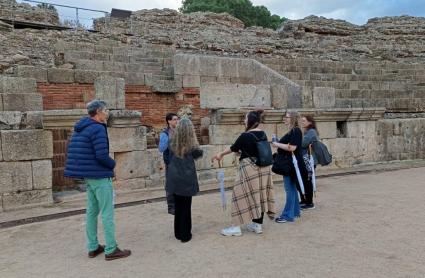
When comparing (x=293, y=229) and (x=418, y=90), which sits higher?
(x=418, y=90)

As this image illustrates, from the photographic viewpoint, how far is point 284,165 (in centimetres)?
532

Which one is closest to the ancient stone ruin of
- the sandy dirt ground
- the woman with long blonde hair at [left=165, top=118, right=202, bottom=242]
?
the sandy dirt ground

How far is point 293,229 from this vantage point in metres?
4.85

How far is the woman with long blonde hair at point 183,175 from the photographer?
452cm

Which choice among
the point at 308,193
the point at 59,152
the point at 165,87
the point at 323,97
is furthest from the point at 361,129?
the point at 59,152

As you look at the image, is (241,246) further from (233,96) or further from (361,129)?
(361,129)

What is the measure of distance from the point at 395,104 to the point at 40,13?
14986 mm

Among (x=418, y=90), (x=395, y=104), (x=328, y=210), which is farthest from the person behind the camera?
(x=418, y=90)

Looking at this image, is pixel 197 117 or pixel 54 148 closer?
pixel 54 148

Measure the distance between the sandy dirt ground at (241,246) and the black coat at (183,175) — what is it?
571 millimetres

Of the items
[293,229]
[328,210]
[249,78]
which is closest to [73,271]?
[293,229]

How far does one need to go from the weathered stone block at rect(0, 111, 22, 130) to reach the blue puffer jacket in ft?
9.38

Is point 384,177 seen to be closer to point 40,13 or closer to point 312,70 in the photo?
point 312,70

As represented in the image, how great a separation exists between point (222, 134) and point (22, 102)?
3807mm
